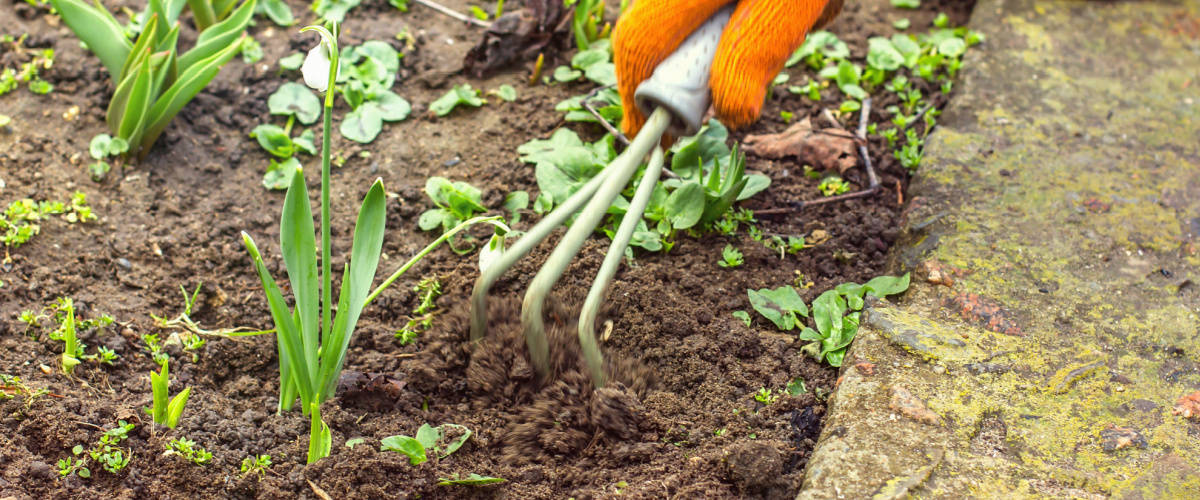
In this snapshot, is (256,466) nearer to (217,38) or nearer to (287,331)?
(287,331)

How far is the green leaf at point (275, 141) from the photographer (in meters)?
2.25

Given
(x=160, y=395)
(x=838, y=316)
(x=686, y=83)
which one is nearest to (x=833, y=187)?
(x=838, y=316)

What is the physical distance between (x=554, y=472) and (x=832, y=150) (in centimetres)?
127

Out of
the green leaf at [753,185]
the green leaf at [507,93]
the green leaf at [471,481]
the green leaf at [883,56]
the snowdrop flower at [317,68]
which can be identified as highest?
the snowdrop flower at [317,68]

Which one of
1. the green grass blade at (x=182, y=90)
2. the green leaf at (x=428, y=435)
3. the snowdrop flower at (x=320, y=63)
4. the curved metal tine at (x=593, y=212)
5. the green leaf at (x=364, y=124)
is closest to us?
the snowdrop flower at (x=320, y=63)

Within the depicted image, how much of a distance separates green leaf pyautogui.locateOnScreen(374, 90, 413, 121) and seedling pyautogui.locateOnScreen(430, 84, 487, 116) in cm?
8

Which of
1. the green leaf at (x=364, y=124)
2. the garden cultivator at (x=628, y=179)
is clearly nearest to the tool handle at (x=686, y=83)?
the garden cultivator at (x=628, y=179)

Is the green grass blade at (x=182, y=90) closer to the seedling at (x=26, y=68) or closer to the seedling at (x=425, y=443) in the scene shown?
the seedling at (x=26, y=68)

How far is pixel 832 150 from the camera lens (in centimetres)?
233

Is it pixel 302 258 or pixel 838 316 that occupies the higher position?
pixel 302 258

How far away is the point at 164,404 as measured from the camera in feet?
4.90

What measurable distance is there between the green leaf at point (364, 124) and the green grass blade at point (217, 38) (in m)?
0.34

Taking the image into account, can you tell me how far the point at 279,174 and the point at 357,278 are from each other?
2.68 ft

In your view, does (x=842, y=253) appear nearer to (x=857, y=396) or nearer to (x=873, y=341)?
(x=873, y=341)
